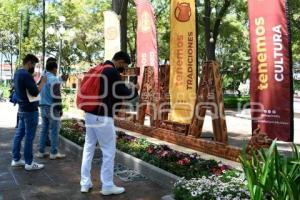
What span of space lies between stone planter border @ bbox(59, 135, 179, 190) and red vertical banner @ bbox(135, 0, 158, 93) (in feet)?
11.6

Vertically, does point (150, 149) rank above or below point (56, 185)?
above

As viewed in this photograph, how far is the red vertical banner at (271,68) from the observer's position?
705 centimetres

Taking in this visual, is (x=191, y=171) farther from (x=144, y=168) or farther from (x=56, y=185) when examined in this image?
(x=56, y=185)

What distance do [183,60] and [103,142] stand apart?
4.84 meters

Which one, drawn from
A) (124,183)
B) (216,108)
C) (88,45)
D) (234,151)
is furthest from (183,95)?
(88,45)

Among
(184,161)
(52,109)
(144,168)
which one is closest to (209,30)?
(52,109)

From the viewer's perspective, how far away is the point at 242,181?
201 inches

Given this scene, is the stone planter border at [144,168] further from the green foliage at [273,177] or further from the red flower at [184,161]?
the green foliage at [273,177]

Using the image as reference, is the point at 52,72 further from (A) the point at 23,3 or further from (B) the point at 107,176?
(A) the point at 23,3

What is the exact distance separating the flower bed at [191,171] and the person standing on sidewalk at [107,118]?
1049 millimetres

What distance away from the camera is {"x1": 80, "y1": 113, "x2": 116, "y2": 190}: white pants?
5.93 metres

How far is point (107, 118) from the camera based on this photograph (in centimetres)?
591

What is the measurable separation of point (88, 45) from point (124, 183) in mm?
33840

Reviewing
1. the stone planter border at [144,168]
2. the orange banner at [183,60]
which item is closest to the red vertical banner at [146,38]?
the orange banner at [183,60]
